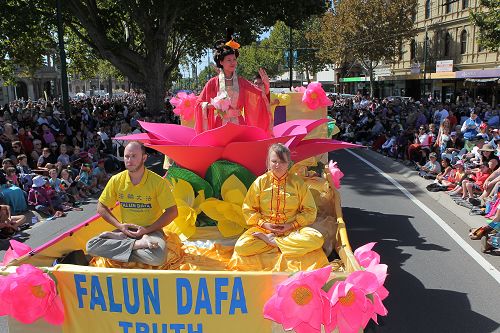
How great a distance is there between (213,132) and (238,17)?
18.7 m

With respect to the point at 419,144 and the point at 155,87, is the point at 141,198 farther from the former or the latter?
the point at 155,87

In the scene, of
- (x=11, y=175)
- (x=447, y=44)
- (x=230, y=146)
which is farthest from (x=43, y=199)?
(x=447, y=44)

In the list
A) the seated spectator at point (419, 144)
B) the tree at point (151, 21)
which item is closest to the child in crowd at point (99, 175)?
the seated spectator at point (419, 144)

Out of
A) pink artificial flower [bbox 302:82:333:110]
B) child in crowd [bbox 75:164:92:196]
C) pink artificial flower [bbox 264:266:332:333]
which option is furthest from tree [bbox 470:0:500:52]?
pink artificial flower [bbox 264:266:332:333]

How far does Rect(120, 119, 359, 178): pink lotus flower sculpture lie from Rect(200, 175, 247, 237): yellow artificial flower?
0.29 metres

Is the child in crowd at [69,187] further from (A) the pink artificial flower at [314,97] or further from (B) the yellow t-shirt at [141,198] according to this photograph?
(B) the yellow t-shirt at [141,198]

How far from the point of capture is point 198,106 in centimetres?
574

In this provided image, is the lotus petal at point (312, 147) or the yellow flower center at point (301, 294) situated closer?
the yellow flower center at point (301, 294)

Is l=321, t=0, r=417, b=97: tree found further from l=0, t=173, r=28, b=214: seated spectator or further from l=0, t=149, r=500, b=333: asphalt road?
l=0, t=173, r=28, b=214: seated spectator

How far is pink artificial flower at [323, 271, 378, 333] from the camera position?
114 inches

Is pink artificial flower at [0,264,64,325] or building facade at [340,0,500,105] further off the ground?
building facade at [340,0,500,105]

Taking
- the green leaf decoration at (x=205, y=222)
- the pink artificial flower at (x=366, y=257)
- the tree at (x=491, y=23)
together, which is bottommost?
the green leaf decoration at (x=205, y=222)

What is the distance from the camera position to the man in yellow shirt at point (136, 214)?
3.88 meters

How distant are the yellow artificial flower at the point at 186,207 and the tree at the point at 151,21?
17.0m
